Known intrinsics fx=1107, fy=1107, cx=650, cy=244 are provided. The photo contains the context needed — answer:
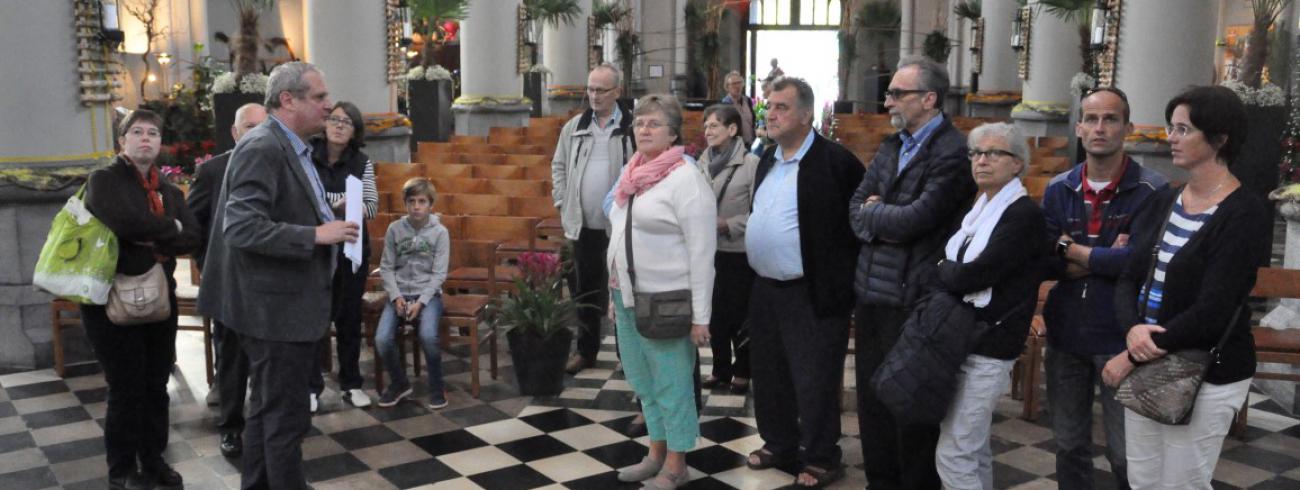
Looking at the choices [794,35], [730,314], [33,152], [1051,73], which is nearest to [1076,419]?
[730,314]

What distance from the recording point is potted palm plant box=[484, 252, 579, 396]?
6.30m

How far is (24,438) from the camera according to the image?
5.59m

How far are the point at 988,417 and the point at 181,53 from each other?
78.6 ft

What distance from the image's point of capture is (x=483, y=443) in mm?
5531

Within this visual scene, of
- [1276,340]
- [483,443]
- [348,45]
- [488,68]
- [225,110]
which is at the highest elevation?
[348,45]

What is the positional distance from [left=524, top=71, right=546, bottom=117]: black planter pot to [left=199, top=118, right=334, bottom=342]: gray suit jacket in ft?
52.5

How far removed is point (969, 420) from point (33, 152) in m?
5.87

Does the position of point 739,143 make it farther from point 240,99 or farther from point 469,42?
point 469,42

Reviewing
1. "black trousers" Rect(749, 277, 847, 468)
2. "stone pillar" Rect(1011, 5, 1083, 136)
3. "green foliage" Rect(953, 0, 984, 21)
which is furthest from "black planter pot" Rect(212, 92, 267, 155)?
"green foliage" Rect(953, 0, 984, 21)

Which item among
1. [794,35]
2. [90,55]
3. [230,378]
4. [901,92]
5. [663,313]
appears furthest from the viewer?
[794,35]

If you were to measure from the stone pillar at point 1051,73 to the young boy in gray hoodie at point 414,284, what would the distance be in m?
12.0

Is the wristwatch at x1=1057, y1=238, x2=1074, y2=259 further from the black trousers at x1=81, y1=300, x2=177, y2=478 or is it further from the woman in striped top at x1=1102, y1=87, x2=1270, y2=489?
the black trousers at x1=81, y1=300, x2=177, y2=478

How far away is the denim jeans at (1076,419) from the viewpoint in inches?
150

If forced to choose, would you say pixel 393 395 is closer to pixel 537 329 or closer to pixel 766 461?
pixel 537 329
